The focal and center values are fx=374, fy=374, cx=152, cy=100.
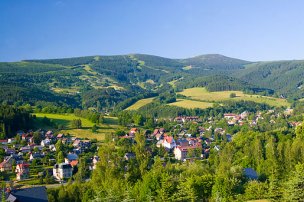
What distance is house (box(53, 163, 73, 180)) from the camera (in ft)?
224

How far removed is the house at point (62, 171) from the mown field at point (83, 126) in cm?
2399

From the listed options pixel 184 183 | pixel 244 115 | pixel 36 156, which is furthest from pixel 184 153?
A: pixel 244 115

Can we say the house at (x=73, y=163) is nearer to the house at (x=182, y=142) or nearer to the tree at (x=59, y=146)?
the tree at (x=59, y=146)

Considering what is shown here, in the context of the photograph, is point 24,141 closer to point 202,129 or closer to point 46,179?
point 46,179

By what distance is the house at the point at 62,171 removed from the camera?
68.4 metres

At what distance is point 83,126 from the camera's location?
104812mm

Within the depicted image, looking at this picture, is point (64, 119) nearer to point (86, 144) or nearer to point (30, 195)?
point (86, 144)

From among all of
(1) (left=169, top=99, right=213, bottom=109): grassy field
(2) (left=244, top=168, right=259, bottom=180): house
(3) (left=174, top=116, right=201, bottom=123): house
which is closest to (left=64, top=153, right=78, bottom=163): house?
(2) (left=244, top=168, right=259, bottom=180): house

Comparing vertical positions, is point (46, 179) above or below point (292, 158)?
below

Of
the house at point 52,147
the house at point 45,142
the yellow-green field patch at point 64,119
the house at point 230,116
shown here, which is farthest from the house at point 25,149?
the house at point 230,116

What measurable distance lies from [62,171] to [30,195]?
31.0 metres

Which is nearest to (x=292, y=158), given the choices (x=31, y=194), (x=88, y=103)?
(x=31, y=194)

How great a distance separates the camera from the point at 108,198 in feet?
95.1

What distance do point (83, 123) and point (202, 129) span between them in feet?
132
